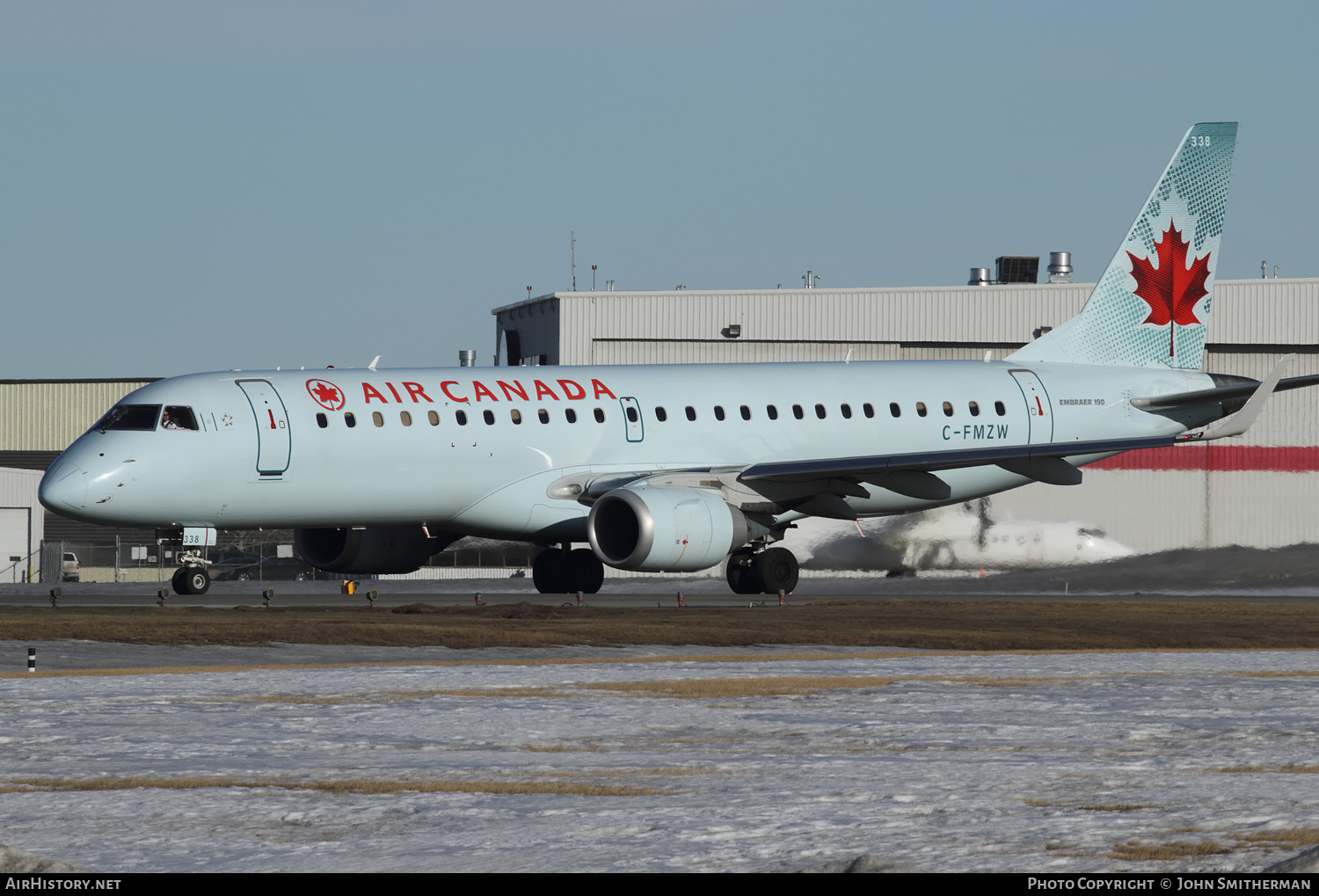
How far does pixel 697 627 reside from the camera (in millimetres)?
20922

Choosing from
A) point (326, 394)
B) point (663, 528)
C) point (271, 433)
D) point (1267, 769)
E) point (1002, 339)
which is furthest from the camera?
point (1002, 339)

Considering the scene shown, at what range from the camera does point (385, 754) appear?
32.7ft

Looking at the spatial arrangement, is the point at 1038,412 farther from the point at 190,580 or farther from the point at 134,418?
the point at 134,418

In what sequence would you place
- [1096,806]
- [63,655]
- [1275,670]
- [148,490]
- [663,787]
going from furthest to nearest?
[148,490], [63,655], [1275,670], [663,787], [1096,806]

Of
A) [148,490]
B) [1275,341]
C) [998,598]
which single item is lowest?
[998,598]

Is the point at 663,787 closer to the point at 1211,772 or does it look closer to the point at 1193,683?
the point at 1211,772

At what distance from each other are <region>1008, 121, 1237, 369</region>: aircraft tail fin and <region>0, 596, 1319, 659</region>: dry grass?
10.6m

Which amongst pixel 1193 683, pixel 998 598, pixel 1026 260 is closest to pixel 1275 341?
pixel 1026 260

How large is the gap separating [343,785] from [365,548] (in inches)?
909

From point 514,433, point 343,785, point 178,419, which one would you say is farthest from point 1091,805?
point 514,433

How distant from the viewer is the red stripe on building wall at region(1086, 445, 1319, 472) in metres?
44.2

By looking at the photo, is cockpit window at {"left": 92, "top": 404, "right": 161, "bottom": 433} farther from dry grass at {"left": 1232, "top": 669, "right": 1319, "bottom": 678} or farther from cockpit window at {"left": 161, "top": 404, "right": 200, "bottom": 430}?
dry grass at {"left": 1232, "top": 669, "right": 1319, "bottom": 678}

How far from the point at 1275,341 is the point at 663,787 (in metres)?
42.3

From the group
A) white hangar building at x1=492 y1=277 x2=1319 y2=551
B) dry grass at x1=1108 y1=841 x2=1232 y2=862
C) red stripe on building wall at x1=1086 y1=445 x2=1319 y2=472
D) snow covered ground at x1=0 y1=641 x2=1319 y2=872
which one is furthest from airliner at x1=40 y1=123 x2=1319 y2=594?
dry grass at x1=1108 y1=841 x2=1232 y2=862
